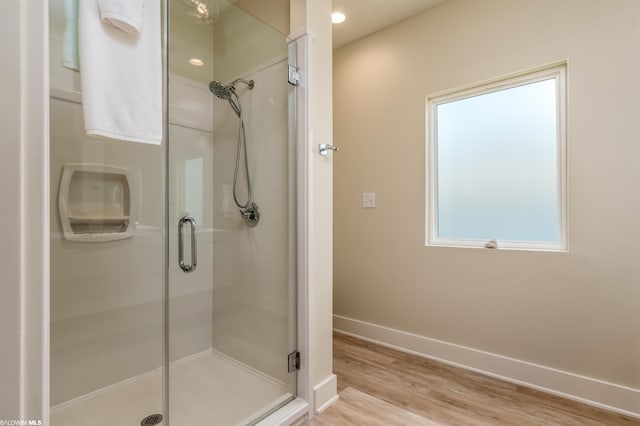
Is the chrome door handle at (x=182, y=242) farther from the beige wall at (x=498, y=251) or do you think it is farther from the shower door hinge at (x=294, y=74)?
the beige wall at (x=498, y=251)

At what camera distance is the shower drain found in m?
1.55

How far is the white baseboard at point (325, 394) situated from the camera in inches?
66.9

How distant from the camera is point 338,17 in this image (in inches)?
95.6

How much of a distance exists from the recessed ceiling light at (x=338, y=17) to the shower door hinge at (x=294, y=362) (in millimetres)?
2471

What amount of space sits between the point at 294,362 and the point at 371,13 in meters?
2.59

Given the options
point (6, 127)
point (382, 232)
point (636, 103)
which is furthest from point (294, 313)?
point (636, 103)

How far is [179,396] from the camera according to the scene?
170cm

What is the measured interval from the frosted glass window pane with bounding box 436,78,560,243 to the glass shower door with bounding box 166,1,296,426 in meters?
1.35

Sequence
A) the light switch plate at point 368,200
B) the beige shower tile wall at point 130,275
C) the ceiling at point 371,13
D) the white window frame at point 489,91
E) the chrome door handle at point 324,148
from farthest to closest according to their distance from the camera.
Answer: the light switch plate at point 368,200
the ceiling at point 371,13
the white window frame at point 489,91
the chrome door handle at point 324,148
the beige shower tile wall at point 130,275

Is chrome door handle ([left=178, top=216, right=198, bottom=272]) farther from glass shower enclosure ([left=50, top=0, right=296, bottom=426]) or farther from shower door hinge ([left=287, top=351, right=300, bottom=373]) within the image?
shower door hinge ([left=287, top=351, right=300, bottom=373])

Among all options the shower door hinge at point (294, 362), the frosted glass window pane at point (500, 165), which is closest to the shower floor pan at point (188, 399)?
the shower door hinge at point (294, 362)

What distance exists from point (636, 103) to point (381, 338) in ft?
7.45

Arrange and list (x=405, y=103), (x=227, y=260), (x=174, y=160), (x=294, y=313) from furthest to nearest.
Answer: (x=405, y=103) < (x=227, y=260) < (x=174, y=160) < (x=294, y=313)

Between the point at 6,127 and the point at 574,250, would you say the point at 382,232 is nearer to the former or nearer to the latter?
the point at 574,250
